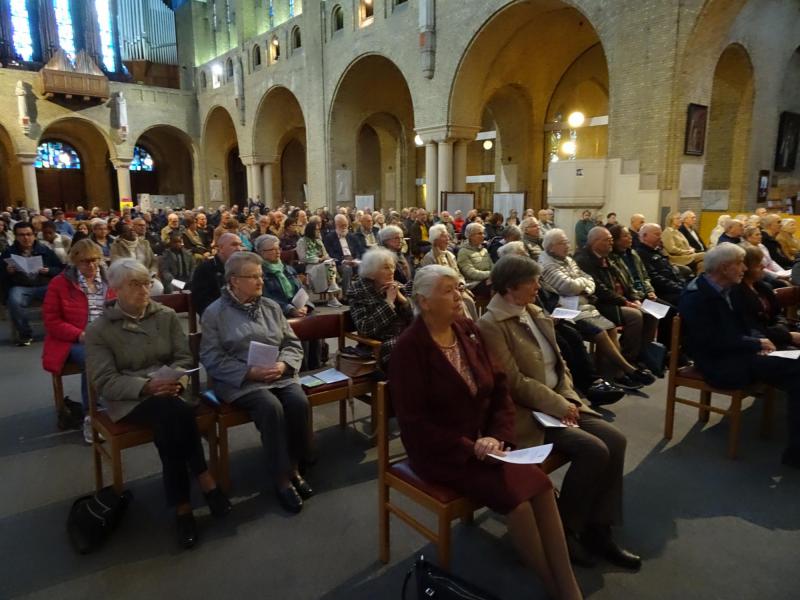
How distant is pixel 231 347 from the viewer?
118 inches

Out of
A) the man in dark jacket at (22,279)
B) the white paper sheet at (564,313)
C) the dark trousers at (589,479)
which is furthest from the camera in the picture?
the man in dark jacket at (22,279)

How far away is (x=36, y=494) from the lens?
2914 millimetres

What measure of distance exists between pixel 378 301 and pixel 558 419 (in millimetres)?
1423

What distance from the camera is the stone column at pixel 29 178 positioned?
64.6 ft

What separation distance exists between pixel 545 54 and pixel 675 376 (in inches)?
514

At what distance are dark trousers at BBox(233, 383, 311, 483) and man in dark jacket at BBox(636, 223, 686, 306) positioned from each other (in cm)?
405

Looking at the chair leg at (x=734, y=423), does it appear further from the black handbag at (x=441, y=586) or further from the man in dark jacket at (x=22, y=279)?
the man in dark jacket at (x=22, y=279)

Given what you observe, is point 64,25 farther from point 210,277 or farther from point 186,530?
point 186,530

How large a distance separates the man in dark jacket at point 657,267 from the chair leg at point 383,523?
A: 13.8 ft

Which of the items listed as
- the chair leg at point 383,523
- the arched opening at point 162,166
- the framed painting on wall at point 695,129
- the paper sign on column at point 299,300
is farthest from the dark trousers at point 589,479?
the arched opening at point 162,166

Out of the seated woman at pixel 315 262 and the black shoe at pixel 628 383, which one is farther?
the seated woman at pixel 315 262

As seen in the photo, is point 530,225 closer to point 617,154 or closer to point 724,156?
point 617,154

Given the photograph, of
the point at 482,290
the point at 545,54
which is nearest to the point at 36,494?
the point at 482,290

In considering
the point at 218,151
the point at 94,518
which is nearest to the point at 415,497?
the point at 94,518
